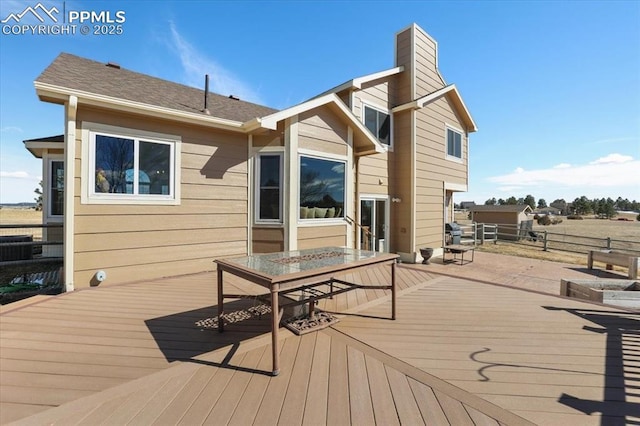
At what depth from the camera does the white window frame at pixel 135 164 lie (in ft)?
13.2

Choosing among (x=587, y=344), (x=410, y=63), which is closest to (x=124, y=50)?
(x=410, y=63)

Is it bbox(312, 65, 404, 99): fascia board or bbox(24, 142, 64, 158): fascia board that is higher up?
bbox(312, 65, 404, 99): fascia board

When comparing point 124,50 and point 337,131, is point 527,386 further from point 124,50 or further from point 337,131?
point 124,50

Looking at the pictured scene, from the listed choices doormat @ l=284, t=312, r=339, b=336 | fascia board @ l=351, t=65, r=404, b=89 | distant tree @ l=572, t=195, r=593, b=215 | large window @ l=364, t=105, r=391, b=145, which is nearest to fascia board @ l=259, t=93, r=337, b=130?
fascia board @ l=351, t=65, r=404, b=89

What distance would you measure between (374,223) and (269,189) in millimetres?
4030

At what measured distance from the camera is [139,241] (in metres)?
4.51

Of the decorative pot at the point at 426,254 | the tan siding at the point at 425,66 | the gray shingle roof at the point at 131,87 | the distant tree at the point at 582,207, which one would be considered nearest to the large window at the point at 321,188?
the gray shingle roof at the point at 131,87

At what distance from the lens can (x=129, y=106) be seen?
4164 mm

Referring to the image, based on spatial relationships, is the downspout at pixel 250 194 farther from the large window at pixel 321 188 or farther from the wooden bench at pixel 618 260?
the wooden bench at pixel 618 260

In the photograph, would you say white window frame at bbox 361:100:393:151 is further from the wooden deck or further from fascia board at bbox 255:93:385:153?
the wooden deck

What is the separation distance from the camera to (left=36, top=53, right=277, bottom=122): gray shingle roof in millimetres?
4109

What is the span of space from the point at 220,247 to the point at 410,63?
8387 mm

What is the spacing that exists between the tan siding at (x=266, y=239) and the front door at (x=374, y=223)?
9.83 feet

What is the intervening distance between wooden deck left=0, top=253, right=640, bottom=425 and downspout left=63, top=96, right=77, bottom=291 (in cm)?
45
